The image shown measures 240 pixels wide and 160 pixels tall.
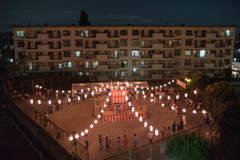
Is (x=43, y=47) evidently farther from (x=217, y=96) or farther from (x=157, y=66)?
(x=217, y=96)

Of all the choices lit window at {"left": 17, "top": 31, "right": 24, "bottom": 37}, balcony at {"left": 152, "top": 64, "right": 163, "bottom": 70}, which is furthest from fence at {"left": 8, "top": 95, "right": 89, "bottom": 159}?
balcony at {"left": 152, "top": 64, "right": 163, "bottom": 70}

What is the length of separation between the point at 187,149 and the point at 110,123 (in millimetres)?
9879

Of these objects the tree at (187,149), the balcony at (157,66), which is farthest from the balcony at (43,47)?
the tree at (187,149)

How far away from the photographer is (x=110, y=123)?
79.6 feet

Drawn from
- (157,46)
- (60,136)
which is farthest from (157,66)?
(60,136)

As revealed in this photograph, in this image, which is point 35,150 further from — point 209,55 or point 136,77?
point 209,55

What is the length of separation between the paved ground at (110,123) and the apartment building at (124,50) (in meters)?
11.0

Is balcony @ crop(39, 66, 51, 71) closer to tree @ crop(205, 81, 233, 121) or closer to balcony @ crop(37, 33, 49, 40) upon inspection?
balcony @ crop(37, 33, 49, 40)

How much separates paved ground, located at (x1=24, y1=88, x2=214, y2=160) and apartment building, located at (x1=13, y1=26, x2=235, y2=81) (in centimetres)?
1097

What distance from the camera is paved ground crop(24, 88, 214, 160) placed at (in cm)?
1883

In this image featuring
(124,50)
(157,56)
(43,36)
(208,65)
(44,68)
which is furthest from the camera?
(208,65)

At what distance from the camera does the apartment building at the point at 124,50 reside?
128 feet

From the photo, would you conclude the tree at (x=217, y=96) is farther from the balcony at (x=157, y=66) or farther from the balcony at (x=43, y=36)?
the balcony at (x=43, y=36)

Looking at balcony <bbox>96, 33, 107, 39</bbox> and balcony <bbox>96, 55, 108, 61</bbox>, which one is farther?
balcony <bbox>96, 55, 108, 61</bbox>
